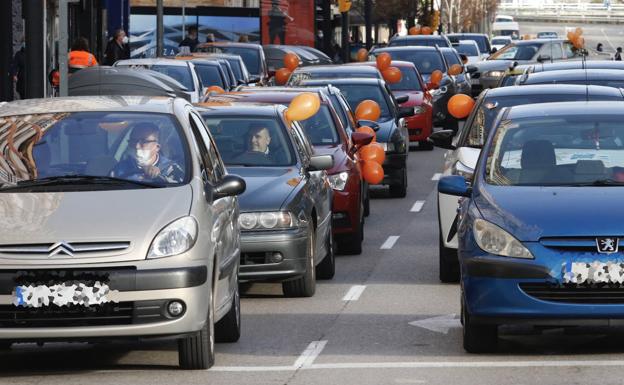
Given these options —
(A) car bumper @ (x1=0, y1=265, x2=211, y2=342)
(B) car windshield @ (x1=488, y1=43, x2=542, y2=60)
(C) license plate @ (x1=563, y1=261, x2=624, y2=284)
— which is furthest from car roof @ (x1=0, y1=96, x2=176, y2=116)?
(B) car windshield @ (x1=488, y1=43, x2=542, y2=60)

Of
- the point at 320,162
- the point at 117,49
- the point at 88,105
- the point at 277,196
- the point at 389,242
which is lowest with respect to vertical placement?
the point at 389,242

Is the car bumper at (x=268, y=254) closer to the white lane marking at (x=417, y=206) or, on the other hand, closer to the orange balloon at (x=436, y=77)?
the white lane marking at (x=417, y=206)

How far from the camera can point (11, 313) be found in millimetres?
9633

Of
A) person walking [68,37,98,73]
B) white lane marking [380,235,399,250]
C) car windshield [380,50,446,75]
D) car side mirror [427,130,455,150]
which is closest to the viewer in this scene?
car side mirror [427,130,455,150]

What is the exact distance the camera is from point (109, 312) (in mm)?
9672

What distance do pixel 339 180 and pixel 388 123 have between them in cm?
732

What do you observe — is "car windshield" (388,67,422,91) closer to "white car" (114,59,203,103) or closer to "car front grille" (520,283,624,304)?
"white car" (114,59,203,103)

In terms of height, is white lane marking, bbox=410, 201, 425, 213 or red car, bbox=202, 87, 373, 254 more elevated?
red car, bbox=202, 87, 373, 254

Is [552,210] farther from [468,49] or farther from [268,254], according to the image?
[468,49]

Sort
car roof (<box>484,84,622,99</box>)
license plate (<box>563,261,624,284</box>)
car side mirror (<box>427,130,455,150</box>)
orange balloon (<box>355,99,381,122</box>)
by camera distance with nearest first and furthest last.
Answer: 1. license plate (<box>563,261,624,284</box>)
2. car side mirror (<box>427,130,455,150</box>)
3. car roof (<box>484,84,622,99</box>)
4. orange balloon (<box>355,99,381,122</box>)

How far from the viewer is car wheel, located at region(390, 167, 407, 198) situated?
960 inches

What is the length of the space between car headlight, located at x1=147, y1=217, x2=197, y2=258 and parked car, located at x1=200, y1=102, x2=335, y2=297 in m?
3.56

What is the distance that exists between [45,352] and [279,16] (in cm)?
4378

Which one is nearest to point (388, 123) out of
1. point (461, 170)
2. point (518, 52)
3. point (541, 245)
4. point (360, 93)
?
point (360, 93)
